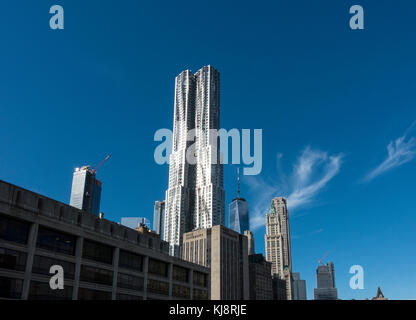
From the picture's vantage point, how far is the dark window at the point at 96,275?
201 ft

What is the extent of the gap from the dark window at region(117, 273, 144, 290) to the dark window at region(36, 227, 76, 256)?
41.8 feet

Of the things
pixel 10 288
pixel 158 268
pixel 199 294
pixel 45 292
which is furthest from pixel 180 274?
pixel 10 288

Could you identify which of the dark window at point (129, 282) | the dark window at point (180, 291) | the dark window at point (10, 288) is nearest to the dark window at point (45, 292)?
the dark window at point (10, 288)

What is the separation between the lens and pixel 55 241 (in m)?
57.3

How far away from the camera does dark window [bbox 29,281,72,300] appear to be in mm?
52375

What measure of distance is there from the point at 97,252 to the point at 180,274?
2766cm

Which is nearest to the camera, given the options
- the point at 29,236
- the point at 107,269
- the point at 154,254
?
the point at 29,236

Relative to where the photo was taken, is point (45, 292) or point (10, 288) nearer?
point (10, 288)

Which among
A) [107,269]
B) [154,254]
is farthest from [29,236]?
[154,254]

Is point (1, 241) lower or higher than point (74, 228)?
lower

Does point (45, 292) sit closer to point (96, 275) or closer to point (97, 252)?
point (96, 275)

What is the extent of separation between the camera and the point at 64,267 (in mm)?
57719
